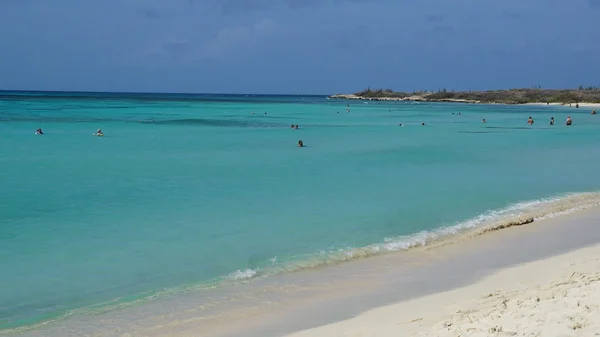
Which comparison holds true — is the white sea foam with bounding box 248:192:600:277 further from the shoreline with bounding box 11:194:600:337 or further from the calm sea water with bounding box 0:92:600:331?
the shoreline with bounding box 11:194:600:337

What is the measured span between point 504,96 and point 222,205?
109m

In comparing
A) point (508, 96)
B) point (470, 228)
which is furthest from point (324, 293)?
point (508, 96)

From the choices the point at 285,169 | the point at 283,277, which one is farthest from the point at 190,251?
the point at 285,169

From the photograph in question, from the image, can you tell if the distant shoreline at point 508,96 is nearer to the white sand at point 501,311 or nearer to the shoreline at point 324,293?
the shoreline at point 324,293

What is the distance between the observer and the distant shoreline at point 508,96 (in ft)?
320

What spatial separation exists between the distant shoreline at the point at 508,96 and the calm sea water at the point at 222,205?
250 ft

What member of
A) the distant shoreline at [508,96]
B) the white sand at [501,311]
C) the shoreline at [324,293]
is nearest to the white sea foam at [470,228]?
the shoreline at [324,293]

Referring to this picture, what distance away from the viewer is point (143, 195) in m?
13.8

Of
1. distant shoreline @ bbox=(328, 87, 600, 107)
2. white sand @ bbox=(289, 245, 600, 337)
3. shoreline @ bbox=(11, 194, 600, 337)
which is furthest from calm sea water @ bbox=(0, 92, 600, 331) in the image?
distant shoreline @ bbox=(328, 87, 600, 107)

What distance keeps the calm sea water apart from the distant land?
7996 centimetres

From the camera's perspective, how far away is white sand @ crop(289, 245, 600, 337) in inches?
196

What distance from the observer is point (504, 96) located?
112250mm

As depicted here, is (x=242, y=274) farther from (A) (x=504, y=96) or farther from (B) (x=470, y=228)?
(A) (x=504, y=96)

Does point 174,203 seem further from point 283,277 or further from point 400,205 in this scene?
point 283,277
